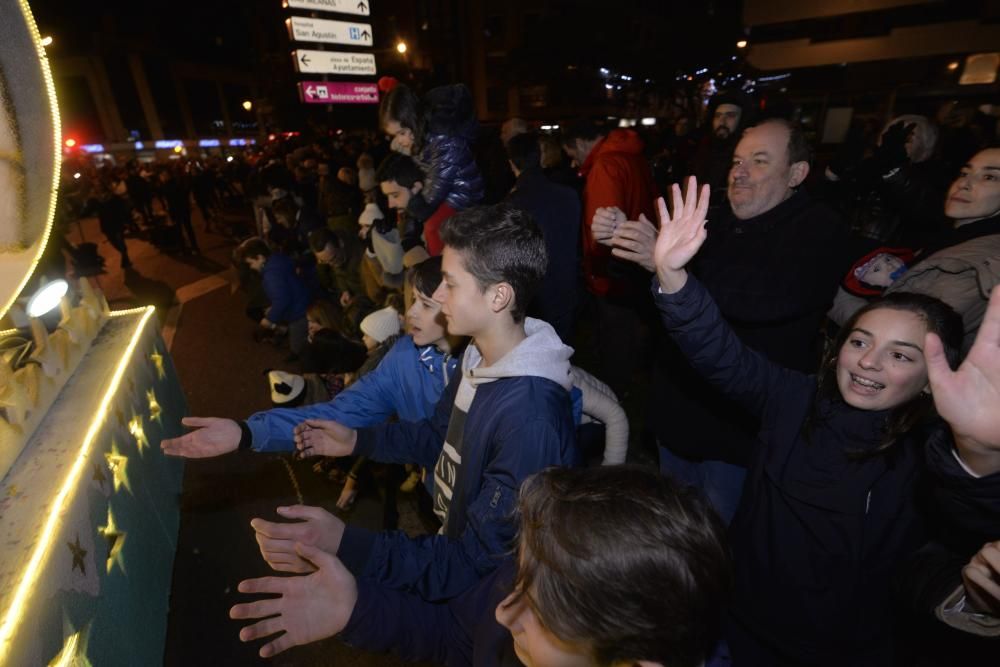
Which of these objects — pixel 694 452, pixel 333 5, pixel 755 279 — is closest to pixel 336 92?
pixel 333 5

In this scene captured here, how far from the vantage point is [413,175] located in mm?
4285

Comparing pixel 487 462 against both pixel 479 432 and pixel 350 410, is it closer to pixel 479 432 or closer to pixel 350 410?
pixel 479 432

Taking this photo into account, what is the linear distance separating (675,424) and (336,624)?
2.02 meters

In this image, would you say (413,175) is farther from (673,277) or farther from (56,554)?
(56,554)

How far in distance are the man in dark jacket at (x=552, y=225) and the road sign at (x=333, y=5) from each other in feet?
31.3

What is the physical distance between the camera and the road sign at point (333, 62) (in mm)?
12320

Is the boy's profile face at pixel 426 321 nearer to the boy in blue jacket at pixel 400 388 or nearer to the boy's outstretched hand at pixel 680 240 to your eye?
the boy in blue jacket at pixel 400 388

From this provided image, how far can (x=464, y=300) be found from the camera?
1.88 m

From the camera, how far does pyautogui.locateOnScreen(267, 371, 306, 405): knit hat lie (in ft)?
10.9

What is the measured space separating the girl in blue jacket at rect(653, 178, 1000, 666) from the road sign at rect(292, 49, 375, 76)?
13.3 meters

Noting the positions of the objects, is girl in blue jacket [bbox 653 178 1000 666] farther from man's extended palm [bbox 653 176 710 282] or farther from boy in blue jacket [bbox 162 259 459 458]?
boy in blue jacket [bbox 162 259 459 458]

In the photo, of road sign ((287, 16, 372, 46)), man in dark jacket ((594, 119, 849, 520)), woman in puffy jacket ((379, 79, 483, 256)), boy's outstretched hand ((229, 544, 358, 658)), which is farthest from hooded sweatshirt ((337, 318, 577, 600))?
road sign ((287, 16, 372, 46))

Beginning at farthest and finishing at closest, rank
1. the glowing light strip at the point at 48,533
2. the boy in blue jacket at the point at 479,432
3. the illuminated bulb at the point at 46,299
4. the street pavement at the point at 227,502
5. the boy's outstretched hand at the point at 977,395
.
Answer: the street pavement at the point at 227,502, the illuminated bulb at the point at 46,299, the boy in blue jacket at the point at 479,432, the glowing light strip at the point at 48,533, the boy's outstretched hand at the point at 977,395

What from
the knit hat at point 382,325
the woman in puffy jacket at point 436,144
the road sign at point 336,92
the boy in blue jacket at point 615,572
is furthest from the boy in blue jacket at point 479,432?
the road sign at point 336,92
